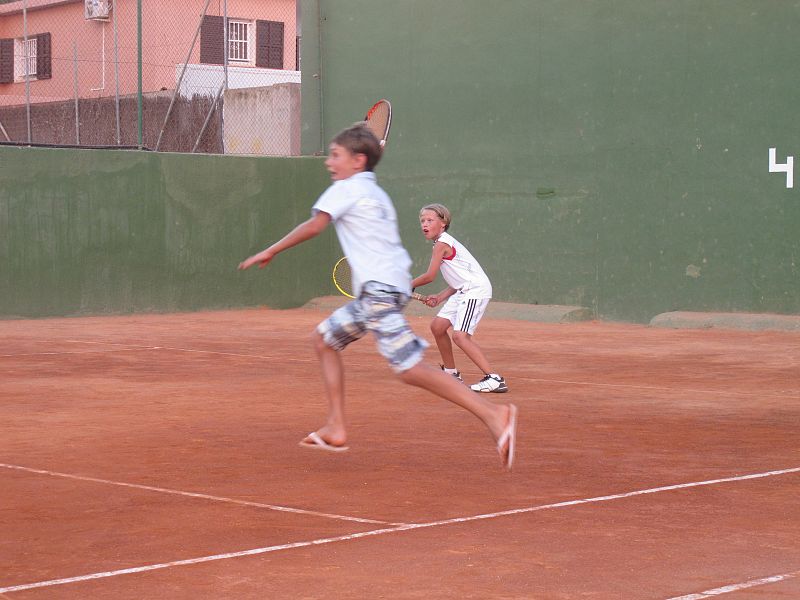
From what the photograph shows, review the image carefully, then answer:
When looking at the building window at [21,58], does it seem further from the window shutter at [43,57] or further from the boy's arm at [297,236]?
the boy's arm at [297,236]

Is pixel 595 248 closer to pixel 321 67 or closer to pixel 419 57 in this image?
pixel 419 57

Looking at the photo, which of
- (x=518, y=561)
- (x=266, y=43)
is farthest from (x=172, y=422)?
(x=266, y=43)

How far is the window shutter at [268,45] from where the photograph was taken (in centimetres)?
3228

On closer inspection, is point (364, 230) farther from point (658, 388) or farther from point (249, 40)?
point (249, 40)

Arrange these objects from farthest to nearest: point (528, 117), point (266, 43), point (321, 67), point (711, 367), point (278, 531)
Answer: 1. point (266, 43)
2. point (321, 67)
3. point (528, 117)
4. point (711, 367)
5. point (278, 531)

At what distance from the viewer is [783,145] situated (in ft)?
52.5

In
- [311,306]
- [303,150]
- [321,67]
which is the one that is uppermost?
[321,67]

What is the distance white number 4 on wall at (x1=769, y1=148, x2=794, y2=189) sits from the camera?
16.0 metres

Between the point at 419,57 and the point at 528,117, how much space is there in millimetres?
2289

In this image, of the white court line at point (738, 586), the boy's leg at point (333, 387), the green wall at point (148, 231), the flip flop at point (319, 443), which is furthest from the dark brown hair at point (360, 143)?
the green wall at point (148, 231)

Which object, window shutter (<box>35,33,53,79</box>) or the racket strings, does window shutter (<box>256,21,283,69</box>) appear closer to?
window shutter (<box>35,33,53,79</box>)

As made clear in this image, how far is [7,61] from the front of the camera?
105 ft

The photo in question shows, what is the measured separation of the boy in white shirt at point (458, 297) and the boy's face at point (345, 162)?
10.9 feet

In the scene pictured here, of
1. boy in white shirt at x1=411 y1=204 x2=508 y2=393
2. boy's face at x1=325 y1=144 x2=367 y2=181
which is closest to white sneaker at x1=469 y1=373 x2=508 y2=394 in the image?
boy in white shirt at x1=411 y1=204 x2=508 y2=393
